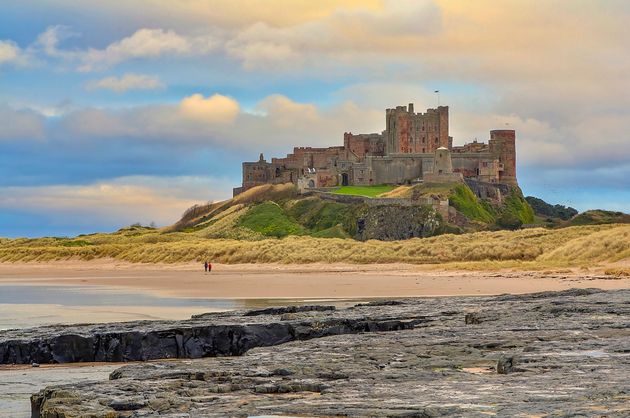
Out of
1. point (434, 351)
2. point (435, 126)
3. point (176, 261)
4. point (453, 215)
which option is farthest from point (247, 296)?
point (435, 126)

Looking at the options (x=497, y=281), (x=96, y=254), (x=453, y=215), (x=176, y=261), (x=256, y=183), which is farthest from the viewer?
(x=256, y=183)

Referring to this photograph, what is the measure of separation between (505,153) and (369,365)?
92.4 metres

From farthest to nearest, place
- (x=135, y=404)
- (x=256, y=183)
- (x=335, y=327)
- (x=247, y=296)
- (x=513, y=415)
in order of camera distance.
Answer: (x=256, y=183), (x=247, y=296), (x=335, y=327), (x=135, y=404), (x=513, y=415)

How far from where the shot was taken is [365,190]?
9388 centimetres

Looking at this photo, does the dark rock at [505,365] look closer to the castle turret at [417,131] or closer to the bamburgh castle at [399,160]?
the bamburgh castle at [399,160]

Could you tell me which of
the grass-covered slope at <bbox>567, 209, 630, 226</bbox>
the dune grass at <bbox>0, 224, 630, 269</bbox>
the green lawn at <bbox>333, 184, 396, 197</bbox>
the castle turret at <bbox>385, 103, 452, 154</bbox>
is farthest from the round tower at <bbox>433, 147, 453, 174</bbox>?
the dune grass at <bbox>0, 224, 630, 269</bbox>

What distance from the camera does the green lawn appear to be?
90.5 m

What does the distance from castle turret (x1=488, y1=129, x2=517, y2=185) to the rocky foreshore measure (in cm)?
8415

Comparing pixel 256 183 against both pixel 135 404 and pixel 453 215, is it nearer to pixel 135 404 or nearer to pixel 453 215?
pixel 453 215

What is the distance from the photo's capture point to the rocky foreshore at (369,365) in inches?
325

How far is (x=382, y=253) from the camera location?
171 feet

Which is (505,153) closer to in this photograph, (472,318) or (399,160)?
(399,160)

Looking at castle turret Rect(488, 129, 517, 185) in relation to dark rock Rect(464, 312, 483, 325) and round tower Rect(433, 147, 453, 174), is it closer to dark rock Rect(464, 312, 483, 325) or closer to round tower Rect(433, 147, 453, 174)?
round tower Rect(433, 147, 453, 174)

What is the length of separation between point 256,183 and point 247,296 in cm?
7660
